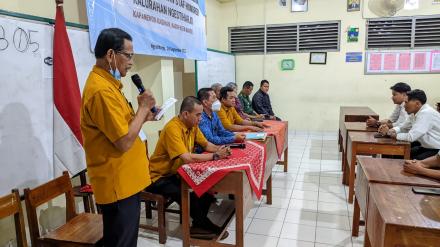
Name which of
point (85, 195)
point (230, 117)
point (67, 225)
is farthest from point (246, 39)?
point (67, 225)

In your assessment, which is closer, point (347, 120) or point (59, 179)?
point (59, 179)

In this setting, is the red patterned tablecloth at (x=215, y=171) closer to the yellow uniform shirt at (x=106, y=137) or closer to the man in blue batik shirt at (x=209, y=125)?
the man in blue batik shirt at (x=209, y=125)

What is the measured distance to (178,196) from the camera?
2428 mm

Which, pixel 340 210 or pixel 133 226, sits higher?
pixel 133 226

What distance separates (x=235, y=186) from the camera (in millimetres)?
2152

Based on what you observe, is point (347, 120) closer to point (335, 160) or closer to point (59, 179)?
point (335, 160)

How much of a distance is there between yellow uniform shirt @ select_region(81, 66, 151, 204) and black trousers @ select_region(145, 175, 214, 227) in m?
0.94

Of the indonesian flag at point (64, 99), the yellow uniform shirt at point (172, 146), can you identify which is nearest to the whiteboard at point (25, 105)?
the indonesian flag at point (64, 99)

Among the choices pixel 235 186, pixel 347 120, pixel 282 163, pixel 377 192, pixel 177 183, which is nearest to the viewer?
pixel 377 192

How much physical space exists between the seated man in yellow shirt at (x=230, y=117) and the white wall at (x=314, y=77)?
10.2 feet

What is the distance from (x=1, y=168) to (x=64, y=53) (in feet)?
2.60

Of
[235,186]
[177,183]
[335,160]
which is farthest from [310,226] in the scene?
[335,160]

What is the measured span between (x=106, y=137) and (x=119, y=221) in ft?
1.32

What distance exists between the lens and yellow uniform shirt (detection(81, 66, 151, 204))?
1.35m
